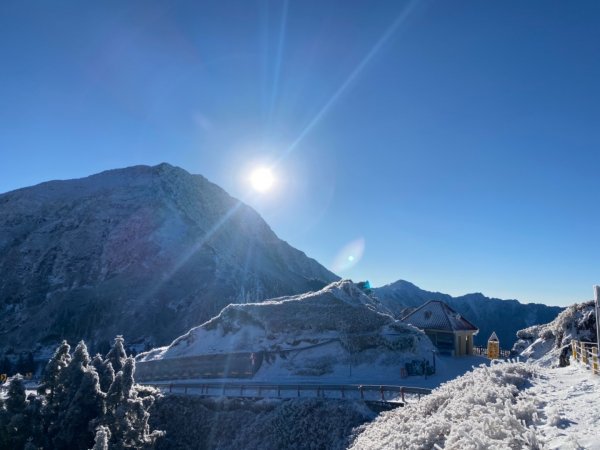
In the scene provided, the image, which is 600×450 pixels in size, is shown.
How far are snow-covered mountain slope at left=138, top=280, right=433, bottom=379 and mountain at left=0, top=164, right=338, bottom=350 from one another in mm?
65203

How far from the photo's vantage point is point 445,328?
48.7 meters

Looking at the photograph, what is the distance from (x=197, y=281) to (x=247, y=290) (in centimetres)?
1542

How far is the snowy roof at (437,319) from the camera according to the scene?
1939 inches

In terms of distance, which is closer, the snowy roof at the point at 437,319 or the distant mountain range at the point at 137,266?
the snowy roof at the point at 437,319

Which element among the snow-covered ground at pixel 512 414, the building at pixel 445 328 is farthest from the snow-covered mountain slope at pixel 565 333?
the building at pixel 445 328

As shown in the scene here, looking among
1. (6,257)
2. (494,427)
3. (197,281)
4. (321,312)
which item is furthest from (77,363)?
(6,257)

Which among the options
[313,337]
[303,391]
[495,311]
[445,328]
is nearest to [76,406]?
[303,391]

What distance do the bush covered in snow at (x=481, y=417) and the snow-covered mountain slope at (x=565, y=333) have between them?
12.3m

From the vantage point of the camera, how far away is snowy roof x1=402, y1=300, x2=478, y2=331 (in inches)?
1939

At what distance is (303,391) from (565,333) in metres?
18.5

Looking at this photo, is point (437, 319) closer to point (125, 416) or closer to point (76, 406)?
point (125, 416)

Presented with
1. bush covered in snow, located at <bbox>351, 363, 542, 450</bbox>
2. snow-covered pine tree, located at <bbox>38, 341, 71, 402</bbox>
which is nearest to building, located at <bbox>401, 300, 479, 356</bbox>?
bush covered in snow, located at <bbox>351, 363, 542, 450</bbox>

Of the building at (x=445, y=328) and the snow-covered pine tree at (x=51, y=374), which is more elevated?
the building at (x=445, y=328)

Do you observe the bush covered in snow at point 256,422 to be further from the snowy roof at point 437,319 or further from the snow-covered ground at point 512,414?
the snowy roof at point 437,319
